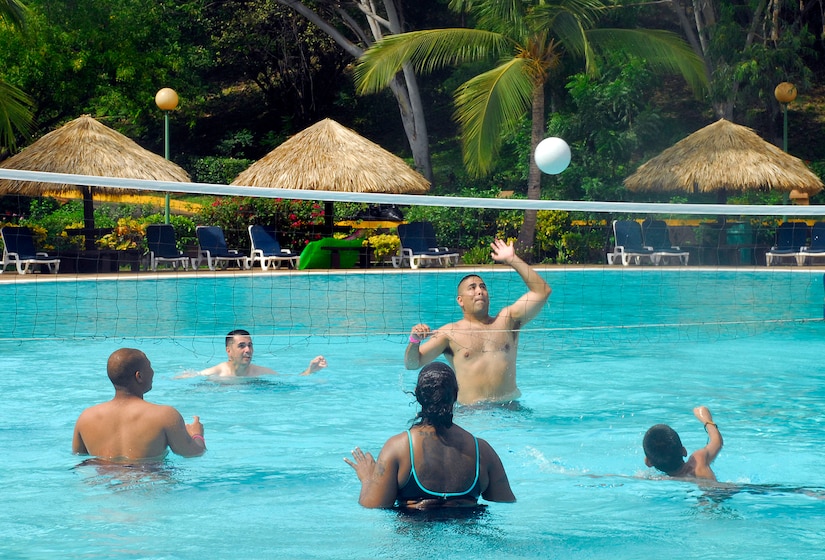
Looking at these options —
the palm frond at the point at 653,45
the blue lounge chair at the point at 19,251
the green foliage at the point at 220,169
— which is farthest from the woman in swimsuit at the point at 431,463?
the green foliage at the point at 220,169

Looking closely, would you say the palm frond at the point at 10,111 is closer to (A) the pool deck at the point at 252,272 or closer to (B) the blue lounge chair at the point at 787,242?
(A) the pool deck at the point at 252,272

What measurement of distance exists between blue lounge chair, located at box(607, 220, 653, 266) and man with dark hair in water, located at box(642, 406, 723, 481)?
1646 centimetres

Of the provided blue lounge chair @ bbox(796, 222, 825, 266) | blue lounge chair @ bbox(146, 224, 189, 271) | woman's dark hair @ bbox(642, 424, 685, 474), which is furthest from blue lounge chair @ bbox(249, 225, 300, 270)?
woman's dark hair @ bbox(642, 424, 685, 474)

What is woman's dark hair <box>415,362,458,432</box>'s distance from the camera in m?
5.38

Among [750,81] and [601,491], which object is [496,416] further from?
[750,81]

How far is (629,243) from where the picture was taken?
23.4 meters

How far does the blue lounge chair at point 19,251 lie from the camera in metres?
20.1

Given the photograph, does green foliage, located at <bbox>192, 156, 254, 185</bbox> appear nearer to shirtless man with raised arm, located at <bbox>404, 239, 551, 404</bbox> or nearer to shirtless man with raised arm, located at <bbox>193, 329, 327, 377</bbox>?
shirtless man with raised arm, located at <bbox>193, 329, 327, 377</bbox>

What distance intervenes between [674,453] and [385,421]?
4085 millimetres

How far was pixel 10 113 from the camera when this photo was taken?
76.3 feet

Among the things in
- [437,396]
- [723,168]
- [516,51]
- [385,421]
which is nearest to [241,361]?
[385,421]

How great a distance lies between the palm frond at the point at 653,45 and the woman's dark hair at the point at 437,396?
70.9 ft

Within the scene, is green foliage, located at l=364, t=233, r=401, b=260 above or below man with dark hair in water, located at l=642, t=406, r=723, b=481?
above

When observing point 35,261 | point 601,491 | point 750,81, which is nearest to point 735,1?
point 750,81
